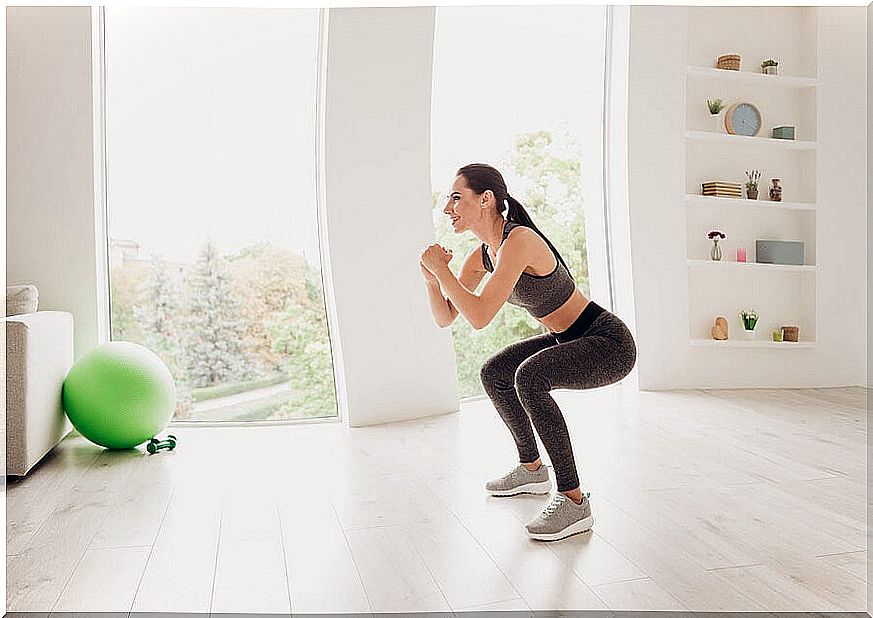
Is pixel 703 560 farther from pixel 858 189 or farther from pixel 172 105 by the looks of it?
pixel 858 189

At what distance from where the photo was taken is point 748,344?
5.65 m

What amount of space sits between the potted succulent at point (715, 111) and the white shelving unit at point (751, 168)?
22 millimetres

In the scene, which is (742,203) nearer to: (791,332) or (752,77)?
(752,77)

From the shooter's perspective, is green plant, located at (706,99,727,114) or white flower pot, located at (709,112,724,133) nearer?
green plant, located at (706,99,727,114)

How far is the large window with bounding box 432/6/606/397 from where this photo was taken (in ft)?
17.0

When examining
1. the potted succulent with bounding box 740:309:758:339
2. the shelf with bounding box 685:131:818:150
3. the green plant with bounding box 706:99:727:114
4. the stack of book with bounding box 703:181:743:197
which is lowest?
the potted succulent with bounding box 740:309:758:339

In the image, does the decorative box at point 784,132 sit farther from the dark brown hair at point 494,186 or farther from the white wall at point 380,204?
the dark brown hair at point 494,186

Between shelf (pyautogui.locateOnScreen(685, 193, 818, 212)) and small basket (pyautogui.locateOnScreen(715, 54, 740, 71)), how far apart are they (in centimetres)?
82

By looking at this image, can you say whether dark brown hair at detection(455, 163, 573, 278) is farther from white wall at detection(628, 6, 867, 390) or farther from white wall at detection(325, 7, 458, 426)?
white wall at detection(628, 6, 867, 390)

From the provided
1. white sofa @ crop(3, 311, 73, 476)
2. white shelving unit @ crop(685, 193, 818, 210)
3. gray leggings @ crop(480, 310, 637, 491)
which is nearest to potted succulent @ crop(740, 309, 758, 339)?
white shelving unit @ crop(685, 193, 818, 210)

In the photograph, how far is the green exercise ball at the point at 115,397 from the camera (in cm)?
380

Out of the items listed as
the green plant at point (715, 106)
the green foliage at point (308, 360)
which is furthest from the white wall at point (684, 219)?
the green foliage at point (308, 360)

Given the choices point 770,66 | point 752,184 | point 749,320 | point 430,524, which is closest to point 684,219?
point 752,184

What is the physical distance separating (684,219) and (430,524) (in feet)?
11.0
